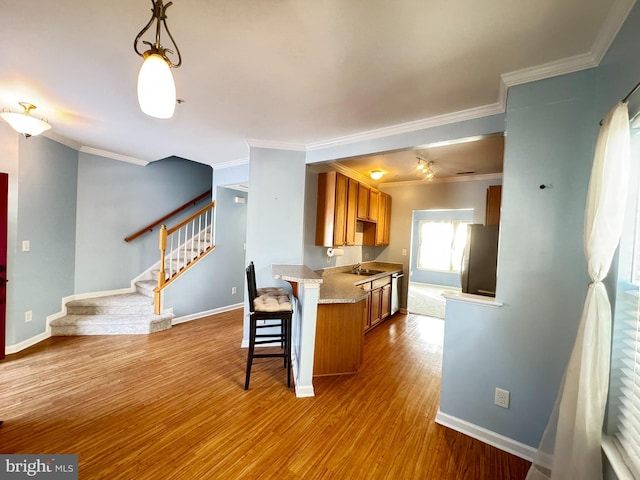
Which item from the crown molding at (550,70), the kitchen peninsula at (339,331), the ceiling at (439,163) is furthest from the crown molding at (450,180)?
the kitchen peninsula at (339,331)

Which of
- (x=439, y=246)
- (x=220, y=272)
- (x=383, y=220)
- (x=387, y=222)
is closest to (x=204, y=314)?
(x=220, y=272)

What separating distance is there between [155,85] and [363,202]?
3.47 metres

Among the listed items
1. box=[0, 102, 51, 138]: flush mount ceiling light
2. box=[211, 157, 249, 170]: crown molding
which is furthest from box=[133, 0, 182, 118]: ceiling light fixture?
box=[211, 157, 249, 170]: crown molding

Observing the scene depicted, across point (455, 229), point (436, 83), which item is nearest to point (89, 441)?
point (436, 83)

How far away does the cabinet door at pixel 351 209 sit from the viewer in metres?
3.79

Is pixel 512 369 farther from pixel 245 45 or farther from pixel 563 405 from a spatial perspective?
pixel 245 45

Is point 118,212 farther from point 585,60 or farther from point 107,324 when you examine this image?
point 585,60

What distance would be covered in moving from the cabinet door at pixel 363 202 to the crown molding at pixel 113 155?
12.6 ft

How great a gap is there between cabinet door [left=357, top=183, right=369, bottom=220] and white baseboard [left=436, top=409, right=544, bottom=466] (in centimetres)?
279

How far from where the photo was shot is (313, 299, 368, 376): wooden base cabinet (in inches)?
102

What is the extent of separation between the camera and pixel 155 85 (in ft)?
3.23

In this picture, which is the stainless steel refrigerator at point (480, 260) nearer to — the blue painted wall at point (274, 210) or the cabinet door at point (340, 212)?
Result: the cabinet door at point (340, 212)

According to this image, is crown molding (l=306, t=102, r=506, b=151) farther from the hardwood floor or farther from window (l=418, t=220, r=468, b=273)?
window (l=418, t=220, r=468, b=273)

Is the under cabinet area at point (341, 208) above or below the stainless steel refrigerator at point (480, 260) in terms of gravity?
above
